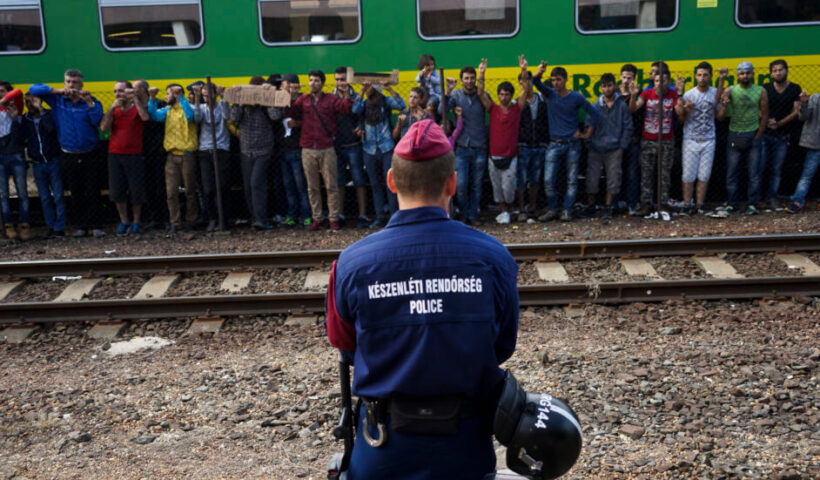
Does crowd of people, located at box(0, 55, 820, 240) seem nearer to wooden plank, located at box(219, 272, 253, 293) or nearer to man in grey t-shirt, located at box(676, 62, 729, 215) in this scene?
man in grey t-shirt, located at box(676, 62, 729, 215)

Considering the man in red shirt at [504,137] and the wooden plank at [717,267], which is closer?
the wooden plank at [717,267]

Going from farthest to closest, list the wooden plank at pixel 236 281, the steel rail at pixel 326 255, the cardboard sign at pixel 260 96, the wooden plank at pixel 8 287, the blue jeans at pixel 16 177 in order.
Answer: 1. the blue jeans at pixel 16 177
2. the cardboard sign at pixel 260 96
3. the steel rail at pixel 326 255
4. the wooden plank at pixel 8 287
5. the wooden plank at pixel 236 281

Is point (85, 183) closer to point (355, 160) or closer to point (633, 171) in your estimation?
point (355, 160)

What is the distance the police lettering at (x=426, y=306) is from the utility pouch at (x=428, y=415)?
10.5 inches

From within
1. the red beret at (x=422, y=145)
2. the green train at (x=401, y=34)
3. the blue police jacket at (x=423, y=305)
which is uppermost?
the green train at (x=401, y=34)

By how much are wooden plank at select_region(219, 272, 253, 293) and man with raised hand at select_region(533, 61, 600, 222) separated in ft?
14.2

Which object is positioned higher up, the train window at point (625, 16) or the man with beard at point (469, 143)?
the train window at point (625, 16)

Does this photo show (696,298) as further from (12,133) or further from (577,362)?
(12,133)

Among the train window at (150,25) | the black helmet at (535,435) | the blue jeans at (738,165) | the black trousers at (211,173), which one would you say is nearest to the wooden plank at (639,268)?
the blue jeans at (738,165)

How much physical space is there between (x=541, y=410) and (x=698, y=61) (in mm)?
9887

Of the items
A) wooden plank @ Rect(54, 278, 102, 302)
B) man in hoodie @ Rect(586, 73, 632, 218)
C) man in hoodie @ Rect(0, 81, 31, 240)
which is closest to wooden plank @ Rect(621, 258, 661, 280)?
man in hoodie @ Rect(586, 73, 632, 218)

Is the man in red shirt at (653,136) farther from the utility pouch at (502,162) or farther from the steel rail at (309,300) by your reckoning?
the steel rail at (309,300)

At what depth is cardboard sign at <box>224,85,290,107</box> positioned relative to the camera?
34.4 feet

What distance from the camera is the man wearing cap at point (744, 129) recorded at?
1084 centimetres
